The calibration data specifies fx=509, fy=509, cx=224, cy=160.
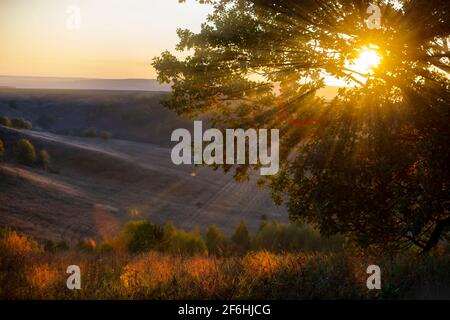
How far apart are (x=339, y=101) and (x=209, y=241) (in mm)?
27086

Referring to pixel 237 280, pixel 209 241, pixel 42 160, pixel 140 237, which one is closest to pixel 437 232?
pixel 237 280

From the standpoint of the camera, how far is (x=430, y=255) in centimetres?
1049

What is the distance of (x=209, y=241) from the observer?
3856 cm

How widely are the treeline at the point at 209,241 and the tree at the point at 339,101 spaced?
57.8ft

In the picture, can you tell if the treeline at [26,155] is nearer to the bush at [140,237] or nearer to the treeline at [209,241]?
the treeline at [209,241]

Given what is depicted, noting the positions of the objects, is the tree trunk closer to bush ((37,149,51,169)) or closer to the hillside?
the hillside

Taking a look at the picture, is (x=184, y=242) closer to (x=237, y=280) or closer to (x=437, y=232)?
(x=437, y=232)

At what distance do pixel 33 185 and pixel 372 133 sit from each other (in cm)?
5069

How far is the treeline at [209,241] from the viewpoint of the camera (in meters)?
32.1

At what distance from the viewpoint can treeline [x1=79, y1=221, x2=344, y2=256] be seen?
3206cm

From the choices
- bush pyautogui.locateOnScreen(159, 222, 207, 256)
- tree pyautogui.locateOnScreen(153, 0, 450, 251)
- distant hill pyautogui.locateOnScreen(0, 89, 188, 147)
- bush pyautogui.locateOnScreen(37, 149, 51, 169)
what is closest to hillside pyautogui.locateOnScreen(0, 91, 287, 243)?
bush pyautogui.locateOnScreen(37, 149, 51, 169)

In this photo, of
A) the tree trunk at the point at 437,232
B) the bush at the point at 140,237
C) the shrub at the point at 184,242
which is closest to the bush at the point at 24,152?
the shrub at the point at 184,242

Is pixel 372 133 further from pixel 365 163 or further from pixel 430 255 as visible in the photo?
pixel 430 255
